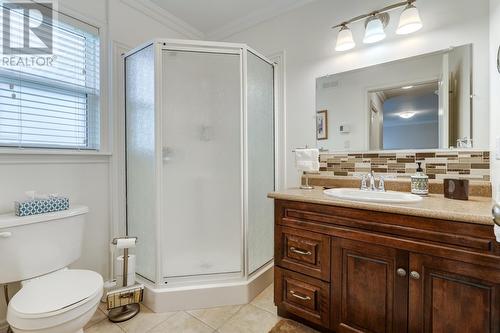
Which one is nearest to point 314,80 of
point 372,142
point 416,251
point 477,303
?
point 372,142

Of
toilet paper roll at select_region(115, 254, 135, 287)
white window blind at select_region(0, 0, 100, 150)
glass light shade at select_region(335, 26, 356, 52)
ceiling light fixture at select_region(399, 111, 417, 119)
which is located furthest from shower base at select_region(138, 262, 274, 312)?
glass light shade at select_region(335, 26, 356, 52)

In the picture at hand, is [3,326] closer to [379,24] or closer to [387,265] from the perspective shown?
[387,265]

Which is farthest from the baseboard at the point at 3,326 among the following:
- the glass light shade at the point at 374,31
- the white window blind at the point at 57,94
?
the glass light shade at the point at 374,31

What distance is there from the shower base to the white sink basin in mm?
978

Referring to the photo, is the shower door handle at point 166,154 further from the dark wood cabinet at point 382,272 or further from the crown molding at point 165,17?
the crown molding at point 165,17

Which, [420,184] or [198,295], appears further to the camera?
[198,295]

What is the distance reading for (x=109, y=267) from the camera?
1930 mm

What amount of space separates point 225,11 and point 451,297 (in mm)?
2666

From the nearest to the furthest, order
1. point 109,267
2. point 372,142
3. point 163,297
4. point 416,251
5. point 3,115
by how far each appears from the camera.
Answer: point 416,251
point 3,115
point 163,297
point 372,142
point 109,267

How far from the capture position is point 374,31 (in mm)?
1671

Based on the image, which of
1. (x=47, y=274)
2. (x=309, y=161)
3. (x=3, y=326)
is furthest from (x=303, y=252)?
(x=3, y=326)

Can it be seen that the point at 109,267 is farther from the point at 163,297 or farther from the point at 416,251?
the point at 416,251

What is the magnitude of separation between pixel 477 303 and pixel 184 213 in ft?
5.57

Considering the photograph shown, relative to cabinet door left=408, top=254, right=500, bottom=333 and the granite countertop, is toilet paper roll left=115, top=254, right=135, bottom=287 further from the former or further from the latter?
cabinet door left=408, top=254, right=500, bottom=333
